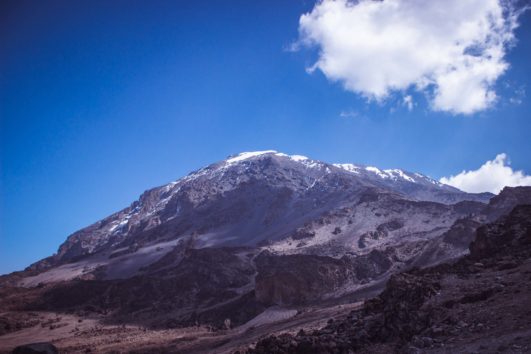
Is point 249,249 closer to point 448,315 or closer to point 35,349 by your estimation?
point 35,349

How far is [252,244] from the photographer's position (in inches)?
4161

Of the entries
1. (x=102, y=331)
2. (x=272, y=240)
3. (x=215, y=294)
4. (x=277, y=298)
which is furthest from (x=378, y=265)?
Result: (x=272, y=240)

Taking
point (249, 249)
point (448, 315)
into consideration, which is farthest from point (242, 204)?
point (448, 315)

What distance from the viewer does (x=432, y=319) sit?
1436 centimetres

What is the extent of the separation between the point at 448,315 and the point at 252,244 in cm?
9278

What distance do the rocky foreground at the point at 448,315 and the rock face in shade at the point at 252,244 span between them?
29.1m

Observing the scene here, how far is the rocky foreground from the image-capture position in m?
12.1

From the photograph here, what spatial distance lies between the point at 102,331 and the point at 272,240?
2267 inches

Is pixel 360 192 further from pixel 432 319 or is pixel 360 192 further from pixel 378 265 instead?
pixel 432 319

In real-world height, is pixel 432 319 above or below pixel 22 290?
below

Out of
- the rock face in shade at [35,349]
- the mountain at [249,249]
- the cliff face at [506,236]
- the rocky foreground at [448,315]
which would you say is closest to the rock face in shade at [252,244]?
the mountain at [249,249]

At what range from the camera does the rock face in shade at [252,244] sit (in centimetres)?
5394

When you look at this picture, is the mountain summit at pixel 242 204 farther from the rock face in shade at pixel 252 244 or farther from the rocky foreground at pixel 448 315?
the rocky foreground at pixel 448 315

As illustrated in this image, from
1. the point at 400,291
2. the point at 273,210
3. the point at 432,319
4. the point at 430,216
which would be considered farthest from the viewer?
the point at 273,210
